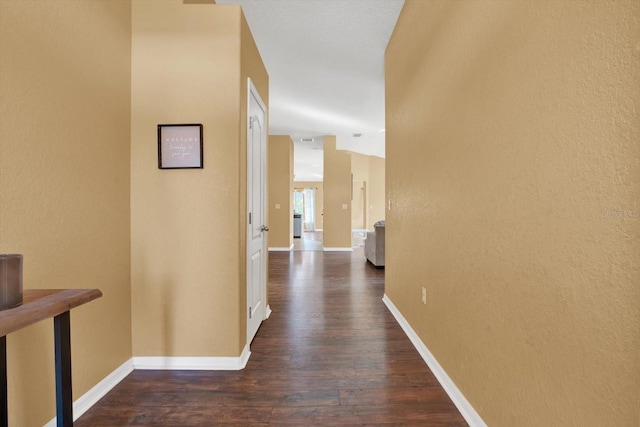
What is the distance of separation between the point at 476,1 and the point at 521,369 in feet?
5.59

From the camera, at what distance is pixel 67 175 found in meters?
1.50

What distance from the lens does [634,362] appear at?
750 mm

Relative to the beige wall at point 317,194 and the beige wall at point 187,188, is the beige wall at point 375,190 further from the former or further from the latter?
the beige wall at point 187,188

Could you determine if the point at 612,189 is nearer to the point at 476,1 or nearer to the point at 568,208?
the point at 568,208

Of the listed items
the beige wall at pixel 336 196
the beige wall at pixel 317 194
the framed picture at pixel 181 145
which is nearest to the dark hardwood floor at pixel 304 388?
the framed picture at pixel 181 145

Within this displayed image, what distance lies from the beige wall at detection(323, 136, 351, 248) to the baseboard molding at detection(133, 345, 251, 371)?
5533mm

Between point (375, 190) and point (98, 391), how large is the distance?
37.4 ft

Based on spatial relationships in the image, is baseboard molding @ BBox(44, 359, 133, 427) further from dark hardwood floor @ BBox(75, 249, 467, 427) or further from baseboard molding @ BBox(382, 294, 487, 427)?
baseboard molding @ BBox(382, 294, 487, 427)

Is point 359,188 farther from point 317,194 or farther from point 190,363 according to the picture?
point 190,363

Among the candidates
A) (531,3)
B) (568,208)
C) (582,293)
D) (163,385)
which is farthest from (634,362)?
(163,385)

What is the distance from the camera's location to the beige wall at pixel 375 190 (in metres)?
12.1

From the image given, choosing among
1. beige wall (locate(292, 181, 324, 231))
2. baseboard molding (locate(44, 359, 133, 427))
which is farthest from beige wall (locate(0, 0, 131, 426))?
beige wall (locate(292, 181, 324, 231))

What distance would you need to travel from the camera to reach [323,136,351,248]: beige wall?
7406mm

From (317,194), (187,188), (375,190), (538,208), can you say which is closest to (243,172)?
(187,188)
